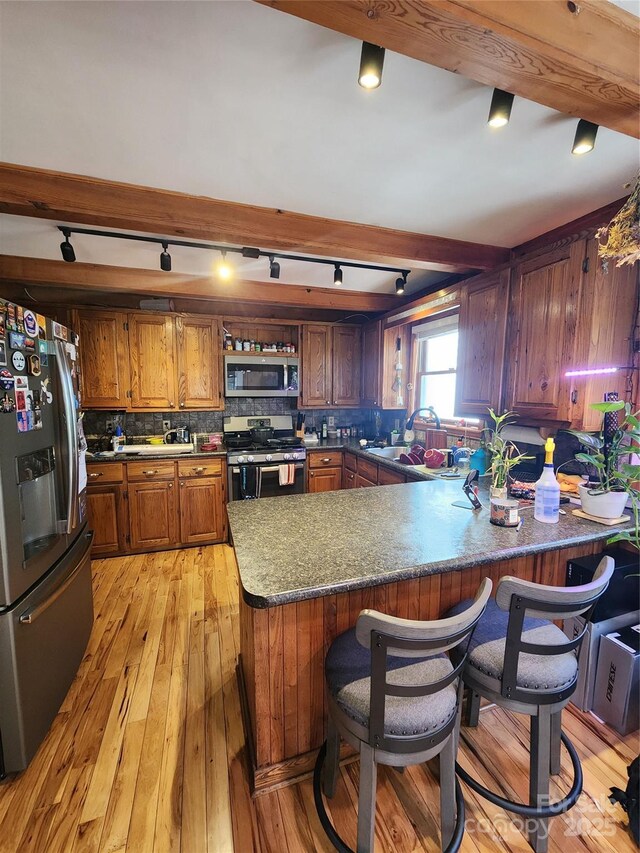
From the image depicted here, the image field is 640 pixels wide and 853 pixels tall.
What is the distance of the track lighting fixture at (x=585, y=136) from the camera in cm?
128

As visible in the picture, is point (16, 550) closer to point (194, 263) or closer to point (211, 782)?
point (211, 782)

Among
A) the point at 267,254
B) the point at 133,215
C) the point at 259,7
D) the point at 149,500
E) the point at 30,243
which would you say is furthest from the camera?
the point at 149,500

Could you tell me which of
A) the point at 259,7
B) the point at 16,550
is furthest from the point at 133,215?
the point at 16,550

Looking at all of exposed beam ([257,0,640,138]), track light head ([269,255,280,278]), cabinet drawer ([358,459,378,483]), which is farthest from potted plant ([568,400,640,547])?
track light head ([269,255,280,278])

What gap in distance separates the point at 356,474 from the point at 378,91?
302cm

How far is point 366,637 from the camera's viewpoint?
922mm

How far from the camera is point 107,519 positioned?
3.22 m

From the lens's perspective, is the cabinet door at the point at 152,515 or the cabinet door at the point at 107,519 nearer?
the cabinet door at the point at 107,519

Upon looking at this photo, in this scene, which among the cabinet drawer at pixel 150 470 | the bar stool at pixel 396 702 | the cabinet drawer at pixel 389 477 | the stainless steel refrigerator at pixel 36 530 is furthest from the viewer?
the cabinet drawer at pixel 150 470

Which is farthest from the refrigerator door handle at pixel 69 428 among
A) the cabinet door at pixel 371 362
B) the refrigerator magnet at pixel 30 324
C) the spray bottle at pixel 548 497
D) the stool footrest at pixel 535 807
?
the cabinet door at pixel 371 362

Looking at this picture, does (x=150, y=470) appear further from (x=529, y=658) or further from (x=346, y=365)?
(x=529, y=658)

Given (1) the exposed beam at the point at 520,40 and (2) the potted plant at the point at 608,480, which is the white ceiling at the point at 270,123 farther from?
(2) the potted plant at the point at 608,480

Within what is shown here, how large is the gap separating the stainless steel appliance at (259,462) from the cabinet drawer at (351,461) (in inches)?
19.2

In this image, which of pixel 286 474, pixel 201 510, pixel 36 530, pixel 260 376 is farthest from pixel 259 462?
pixel 36 530
